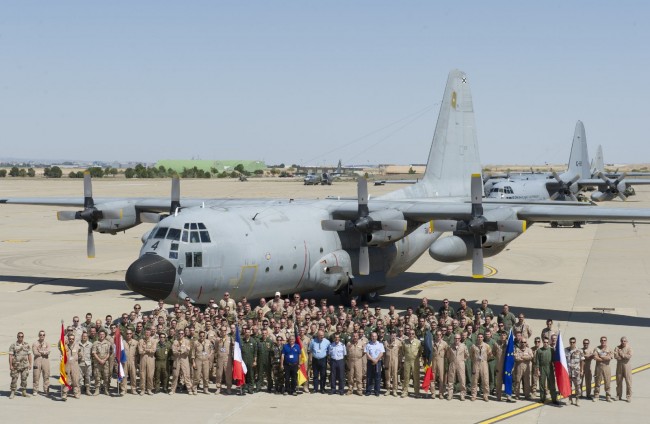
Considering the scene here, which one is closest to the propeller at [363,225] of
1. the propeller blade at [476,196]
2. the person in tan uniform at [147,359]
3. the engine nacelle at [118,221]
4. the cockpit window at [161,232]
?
the propeller blade at [476,196]

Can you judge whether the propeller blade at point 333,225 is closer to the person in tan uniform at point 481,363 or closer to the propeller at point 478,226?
the propeller at point 478,226

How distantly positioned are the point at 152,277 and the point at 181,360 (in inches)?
179

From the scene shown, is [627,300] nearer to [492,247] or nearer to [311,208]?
[492,247]

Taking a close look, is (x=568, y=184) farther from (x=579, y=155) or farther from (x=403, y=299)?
(x=403, y=299)

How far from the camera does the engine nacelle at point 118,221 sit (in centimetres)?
2939

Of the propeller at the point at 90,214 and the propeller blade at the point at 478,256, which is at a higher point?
the propeller at the point at 90,214

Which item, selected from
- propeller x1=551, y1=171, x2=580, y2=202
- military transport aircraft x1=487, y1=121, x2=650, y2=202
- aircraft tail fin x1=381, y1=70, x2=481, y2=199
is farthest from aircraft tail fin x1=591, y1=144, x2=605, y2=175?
aircraft tail fin x1=381, y1=70, x2=481, y2=199

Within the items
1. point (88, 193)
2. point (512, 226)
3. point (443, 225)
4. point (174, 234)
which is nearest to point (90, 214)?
point (88, 193)

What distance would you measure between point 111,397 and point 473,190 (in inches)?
538

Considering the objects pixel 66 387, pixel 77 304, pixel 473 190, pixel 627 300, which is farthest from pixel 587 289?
pixel 66 387

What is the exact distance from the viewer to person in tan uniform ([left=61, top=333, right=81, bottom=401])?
52.3 ft

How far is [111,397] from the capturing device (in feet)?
53.4

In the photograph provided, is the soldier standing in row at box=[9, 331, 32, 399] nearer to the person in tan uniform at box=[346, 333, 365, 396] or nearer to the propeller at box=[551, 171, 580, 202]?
the person in tan uniform at box=[346, 333, 365, 396]

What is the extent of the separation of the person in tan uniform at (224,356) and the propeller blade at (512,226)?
37.2 ft
